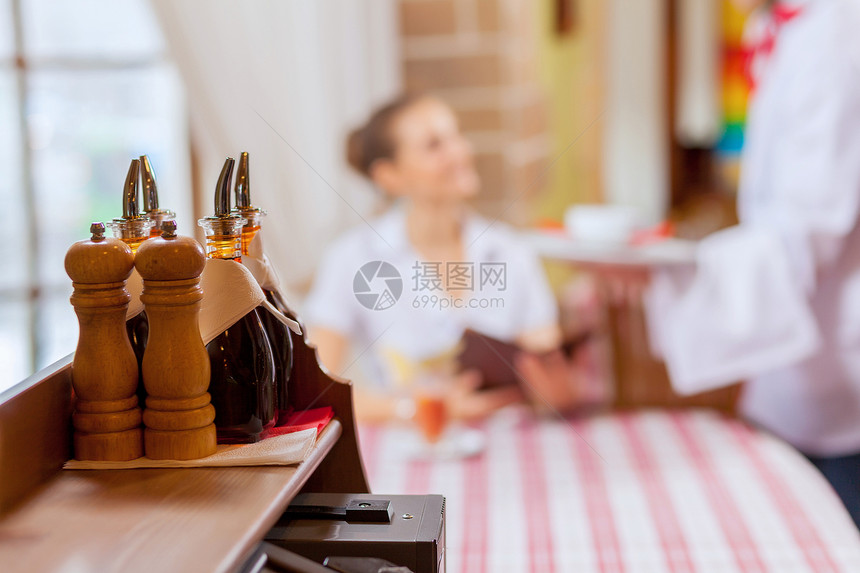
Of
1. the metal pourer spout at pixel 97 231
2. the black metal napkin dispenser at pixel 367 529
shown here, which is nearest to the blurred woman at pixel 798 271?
the black metal napkin dispenser at pixel 367 529

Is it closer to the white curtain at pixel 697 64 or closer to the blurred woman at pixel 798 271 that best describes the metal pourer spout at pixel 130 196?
the blurred woman at pixel 798 271

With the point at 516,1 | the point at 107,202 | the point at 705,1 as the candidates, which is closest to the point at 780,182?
the point at 516,1

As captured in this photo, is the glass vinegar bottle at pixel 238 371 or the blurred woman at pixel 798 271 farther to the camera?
the blurred woman at pixel 798 271

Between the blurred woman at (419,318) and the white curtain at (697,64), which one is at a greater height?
the white curtain at (697,64)

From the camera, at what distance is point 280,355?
81 cm

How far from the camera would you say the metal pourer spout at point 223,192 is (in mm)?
780

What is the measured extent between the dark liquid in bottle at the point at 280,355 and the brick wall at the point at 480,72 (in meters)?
1.31

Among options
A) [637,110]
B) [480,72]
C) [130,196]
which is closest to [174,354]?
[130,196]

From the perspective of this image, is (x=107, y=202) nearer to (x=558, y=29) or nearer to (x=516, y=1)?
(x=516, y=1)

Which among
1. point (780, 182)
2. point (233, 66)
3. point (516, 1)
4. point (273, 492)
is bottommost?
point (273, 492)

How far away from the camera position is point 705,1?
4137mm

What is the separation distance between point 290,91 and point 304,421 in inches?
54.4

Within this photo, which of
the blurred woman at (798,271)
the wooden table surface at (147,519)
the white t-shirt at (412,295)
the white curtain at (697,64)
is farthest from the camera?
the white curtain at (697,64)

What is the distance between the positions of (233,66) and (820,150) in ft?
4.06
